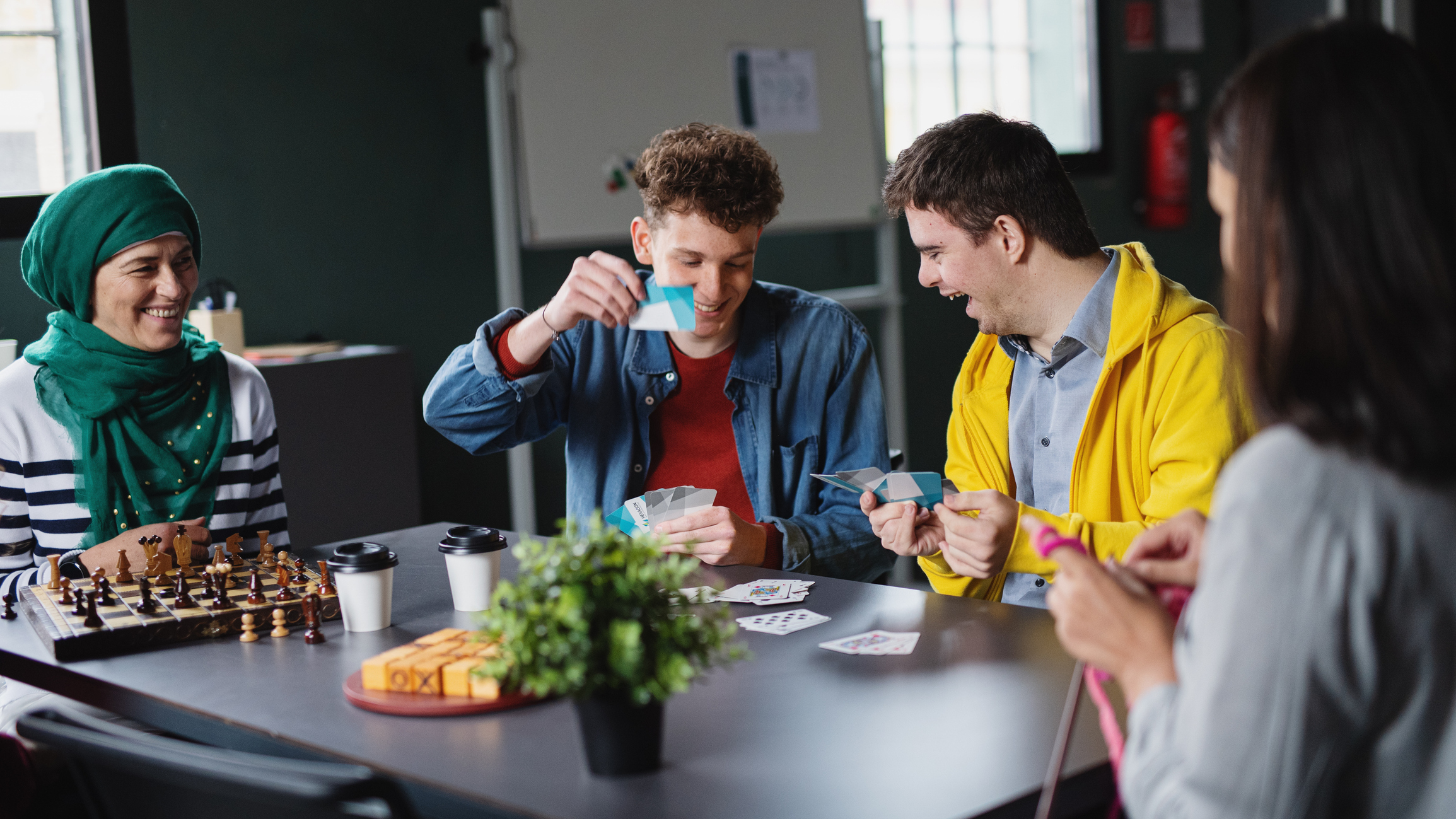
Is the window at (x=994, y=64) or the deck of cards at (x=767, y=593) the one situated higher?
the window at (x=994, y=64)

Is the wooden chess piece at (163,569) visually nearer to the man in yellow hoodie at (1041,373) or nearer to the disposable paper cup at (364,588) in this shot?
the disposable paper cup at (364,588)

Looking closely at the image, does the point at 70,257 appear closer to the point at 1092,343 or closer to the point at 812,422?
the point at 812,422

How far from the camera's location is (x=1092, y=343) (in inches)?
74.2

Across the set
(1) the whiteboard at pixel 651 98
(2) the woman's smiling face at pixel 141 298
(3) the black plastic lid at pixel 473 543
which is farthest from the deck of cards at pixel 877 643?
(1) the whiteboard at pixel 651 98

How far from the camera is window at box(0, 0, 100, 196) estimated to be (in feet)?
10.1

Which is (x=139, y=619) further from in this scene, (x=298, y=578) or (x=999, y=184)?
(x=999, y=184)

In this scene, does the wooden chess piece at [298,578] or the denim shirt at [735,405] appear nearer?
the wooden chess piece at [298,578]

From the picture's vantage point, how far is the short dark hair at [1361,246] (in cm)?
82

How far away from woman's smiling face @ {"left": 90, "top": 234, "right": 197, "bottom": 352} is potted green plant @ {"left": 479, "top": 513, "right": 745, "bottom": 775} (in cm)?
136

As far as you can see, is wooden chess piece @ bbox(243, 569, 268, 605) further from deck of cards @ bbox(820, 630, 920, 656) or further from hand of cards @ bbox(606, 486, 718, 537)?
deck of cards @ bbox(820, 630, 920, 656)

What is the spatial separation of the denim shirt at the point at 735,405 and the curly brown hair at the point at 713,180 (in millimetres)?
235

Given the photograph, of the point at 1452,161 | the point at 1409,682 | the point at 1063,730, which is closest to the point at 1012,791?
the point at 1063,730

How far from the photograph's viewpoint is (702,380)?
2285mm

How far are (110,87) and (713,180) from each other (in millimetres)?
1871
